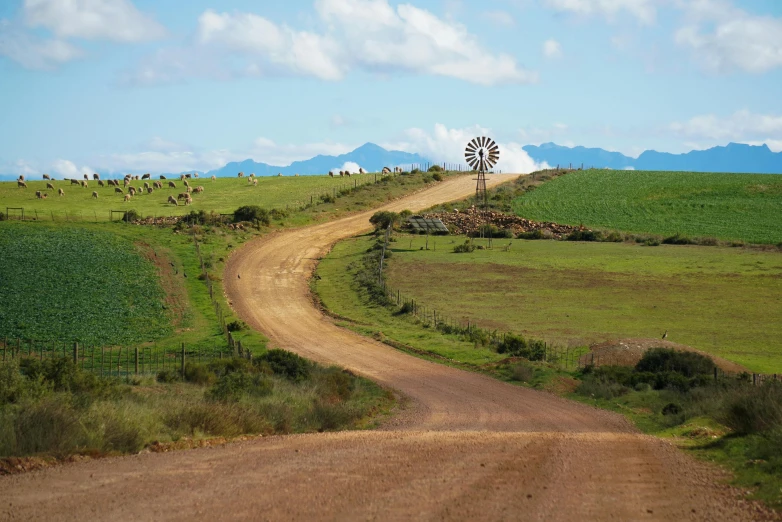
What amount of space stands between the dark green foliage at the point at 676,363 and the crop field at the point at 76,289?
2671 cm

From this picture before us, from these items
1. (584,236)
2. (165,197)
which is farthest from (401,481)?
(165,197)

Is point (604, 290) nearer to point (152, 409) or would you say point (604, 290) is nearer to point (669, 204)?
point (152, 409)

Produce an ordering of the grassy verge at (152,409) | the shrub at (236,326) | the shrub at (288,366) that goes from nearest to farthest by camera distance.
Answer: the grassy verge at (152,409) → the shrub at (288,366) → the shrub at (236,326)

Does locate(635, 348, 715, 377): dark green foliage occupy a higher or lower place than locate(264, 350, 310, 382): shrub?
lower

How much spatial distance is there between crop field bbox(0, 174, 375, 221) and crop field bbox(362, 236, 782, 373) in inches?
1004

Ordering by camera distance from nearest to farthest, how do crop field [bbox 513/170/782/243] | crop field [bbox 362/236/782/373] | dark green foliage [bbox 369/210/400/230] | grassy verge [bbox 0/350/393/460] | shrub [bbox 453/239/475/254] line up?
grassy verge [bbox 0/350/393/460], crop field [bbox 362/236/782/373], shrub [bbox 453/239/475/254], dark green foliage [bbox 369/210/400/230], crop field [bbox 513/170/782/243]

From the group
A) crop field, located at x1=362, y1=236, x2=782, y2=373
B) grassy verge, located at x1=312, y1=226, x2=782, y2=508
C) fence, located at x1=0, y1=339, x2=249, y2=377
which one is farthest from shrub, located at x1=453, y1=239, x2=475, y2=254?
fence, located at x1=0, y1=339, x2=249, y2=377

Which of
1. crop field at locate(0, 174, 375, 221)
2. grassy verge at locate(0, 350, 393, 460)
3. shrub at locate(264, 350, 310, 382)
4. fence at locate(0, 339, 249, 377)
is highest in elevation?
crop field at locate(0, 174, 375, 221)

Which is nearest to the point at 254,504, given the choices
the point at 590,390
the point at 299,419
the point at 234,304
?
the point at 299,419

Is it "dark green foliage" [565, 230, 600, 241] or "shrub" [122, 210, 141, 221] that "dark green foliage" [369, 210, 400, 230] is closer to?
"dark green foliage" [565, 230, 600, 241]

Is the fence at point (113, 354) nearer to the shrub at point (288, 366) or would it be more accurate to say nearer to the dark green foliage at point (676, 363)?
the shrub at point (288, 366)

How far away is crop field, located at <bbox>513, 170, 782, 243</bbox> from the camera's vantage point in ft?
301

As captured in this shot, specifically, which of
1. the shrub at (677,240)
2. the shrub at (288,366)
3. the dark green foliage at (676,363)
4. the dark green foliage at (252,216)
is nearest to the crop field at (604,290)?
the shrub at (677,240)

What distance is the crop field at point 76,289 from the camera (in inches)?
1833
